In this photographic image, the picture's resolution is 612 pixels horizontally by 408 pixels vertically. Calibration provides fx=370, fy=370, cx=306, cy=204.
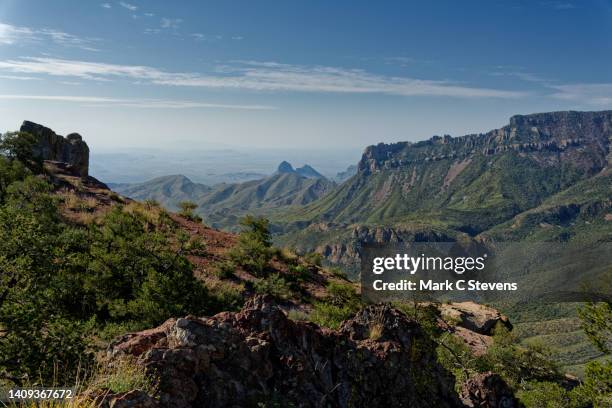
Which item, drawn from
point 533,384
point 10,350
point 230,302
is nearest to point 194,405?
point 10,350

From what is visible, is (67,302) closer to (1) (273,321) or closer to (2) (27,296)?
(2) (27,296)

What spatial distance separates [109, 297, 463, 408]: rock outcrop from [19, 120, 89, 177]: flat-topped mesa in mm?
38676

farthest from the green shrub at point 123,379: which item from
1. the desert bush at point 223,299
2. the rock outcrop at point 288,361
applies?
the desert bush at point 223,299

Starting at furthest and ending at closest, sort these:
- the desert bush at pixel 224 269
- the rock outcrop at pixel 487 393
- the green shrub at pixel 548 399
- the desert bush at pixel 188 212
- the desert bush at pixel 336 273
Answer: the desert bush at pixel 188 212 → the desert bush at pixel 336 273 → the desert bush at pixel 224 269 → the green shrub at pixel 548 399 → the rock outcrop at pixel 487 393

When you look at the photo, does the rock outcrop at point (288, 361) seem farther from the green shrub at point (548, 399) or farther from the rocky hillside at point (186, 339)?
the green shrub at point (548, 399)

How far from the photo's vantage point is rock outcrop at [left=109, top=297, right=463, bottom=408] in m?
6.99

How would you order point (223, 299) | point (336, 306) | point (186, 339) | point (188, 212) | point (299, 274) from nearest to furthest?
1. point (186, 339)
2. point (223, 299)
3. point (336, 306)
4. point (299, 274)
5. point (188, 212)

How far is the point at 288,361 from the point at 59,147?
1935 inches

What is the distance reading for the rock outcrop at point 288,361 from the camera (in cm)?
699

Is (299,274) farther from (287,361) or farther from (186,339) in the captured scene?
(186,339)

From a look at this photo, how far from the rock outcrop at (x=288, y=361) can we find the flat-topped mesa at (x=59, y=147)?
1523 inches

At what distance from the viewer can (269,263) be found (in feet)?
87.1

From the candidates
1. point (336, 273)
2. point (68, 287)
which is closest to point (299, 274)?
point (336, 273)

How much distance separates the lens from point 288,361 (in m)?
8.25
